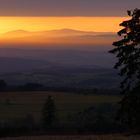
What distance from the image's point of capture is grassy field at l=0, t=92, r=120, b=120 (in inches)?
3899

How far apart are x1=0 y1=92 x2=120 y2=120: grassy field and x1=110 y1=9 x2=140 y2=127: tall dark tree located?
44.3 metres

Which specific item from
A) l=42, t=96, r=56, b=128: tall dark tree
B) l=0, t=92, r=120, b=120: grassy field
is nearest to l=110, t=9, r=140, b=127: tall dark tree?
l=42, t=96, r=56, b=128: tall dark tree

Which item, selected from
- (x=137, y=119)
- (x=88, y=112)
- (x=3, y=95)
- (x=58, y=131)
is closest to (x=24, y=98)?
(x=3, y=95)

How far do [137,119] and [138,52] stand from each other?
5824 mm

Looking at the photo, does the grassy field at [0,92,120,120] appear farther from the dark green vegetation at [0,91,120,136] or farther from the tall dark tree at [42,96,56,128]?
the tall dark tree at [42,96,56,128]

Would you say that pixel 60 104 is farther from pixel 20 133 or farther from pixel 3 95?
pixel 20 133

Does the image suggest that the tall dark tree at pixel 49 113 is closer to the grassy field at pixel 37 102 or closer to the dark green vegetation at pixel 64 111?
the dark green vegetation at pixel 64 111

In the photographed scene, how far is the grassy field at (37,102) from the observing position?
99025 millimetres

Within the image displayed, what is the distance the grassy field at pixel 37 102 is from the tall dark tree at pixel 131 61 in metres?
44.3

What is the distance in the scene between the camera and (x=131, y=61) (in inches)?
1898

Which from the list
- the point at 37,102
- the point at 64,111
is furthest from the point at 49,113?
the point at 37,102

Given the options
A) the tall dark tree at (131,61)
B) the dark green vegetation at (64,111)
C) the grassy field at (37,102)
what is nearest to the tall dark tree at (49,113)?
the dark green vegetation at (64,111)

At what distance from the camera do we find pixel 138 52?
48250 millimetres

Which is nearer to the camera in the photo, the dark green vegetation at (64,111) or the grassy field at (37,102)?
the dark green vegetation at (64,111)
